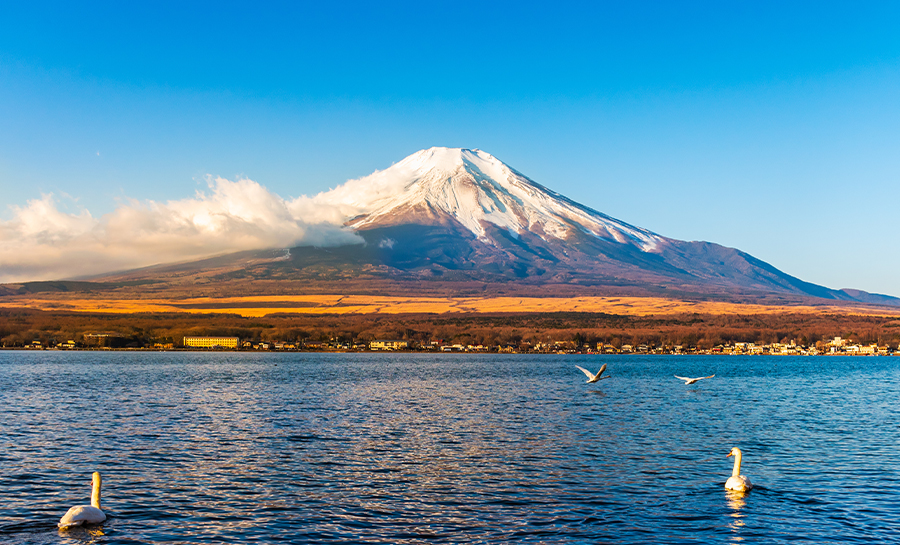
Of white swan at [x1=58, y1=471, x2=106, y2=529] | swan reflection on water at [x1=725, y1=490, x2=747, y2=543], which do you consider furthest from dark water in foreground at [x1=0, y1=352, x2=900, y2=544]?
white swan at [x1=58, y1=471, x2=106, y2=529]

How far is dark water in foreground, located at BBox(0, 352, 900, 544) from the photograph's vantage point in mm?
19922

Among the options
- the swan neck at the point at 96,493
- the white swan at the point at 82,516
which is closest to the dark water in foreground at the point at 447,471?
the white swan at the point at 82,516

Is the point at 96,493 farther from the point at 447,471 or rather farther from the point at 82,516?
the point at 447,471

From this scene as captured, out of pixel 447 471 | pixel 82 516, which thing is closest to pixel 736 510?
pixel 447 471

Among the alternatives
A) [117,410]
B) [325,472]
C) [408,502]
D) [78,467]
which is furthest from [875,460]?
[117,410]

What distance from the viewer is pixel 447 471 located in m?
27.7

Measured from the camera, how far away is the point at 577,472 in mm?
27438

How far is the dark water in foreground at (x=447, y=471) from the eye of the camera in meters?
19.9

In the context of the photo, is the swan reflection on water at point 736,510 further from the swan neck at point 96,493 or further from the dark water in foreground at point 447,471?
the swan neck at point 96,493

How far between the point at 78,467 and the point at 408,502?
1355 centimetres

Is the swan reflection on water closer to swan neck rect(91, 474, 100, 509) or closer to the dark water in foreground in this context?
the dark water in foreground

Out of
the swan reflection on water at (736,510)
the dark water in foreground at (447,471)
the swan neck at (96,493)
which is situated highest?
the swan neck at (96,493)

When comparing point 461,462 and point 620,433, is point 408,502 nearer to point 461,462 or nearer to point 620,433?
point 461,462

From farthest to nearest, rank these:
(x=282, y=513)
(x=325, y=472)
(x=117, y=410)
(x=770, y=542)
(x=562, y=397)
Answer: (x=562, y=397), (x=117, y=410), (x=325, y=472), (x=282, y=513), (x=770, y=542)
